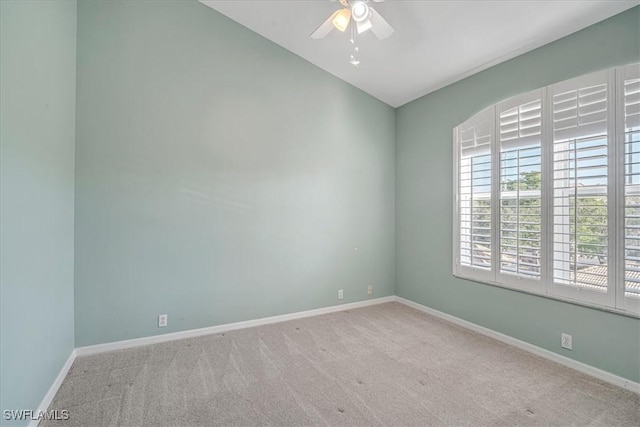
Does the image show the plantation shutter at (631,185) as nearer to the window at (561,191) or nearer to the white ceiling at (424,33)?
the window at (561,191)

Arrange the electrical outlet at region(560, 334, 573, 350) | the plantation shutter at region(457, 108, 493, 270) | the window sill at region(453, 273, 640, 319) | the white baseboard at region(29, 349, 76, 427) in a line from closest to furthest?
the white baseboard at region(29, 349, 76, 427) → the window sill at region(453, 273, 640, 319) → the electrical outlet at region(560, 334, 573, 350) → the plantation shutter at region(457, 108, 493, 270)

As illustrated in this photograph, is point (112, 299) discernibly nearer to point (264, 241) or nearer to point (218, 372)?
point (218, 372)

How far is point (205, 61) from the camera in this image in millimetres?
3189

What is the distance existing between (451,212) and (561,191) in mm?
1189

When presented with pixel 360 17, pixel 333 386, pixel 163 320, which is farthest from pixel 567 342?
pixel 163 320

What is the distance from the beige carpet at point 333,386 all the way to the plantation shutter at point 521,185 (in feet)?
3.07

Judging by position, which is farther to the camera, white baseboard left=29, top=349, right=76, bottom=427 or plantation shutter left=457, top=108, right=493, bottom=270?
plantation shutter left=457, top=108, right=493, bottom=270

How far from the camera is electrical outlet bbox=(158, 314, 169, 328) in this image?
117 inches

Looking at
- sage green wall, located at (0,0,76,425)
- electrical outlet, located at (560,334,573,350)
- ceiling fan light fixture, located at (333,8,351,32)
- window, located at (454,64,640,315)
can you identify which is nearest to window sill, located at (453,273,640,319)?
window, located at (454,64,640,315)

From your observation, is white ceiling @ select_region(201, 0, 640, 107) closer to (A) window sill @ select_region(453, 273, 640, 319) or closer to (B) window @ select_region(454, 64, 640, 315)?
(B) window @ select_region(454, 64, 640, 315)

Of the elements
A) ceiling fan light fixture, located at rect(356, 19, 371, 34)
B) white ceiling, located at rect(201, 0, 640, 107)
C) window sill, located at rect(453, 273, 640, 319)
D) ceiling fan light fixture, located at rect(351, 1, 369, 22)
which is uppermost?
white ceiling, located at rect(201, 0, 640, 107)

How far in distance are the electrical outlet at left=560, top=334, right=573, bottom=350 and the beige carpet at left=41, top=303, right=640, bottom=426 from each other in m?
0.21

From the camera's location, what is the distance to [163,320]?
298 cm

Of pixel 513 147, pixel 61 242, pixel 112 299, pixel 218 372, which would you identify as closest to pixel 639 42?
pixel 513 147
